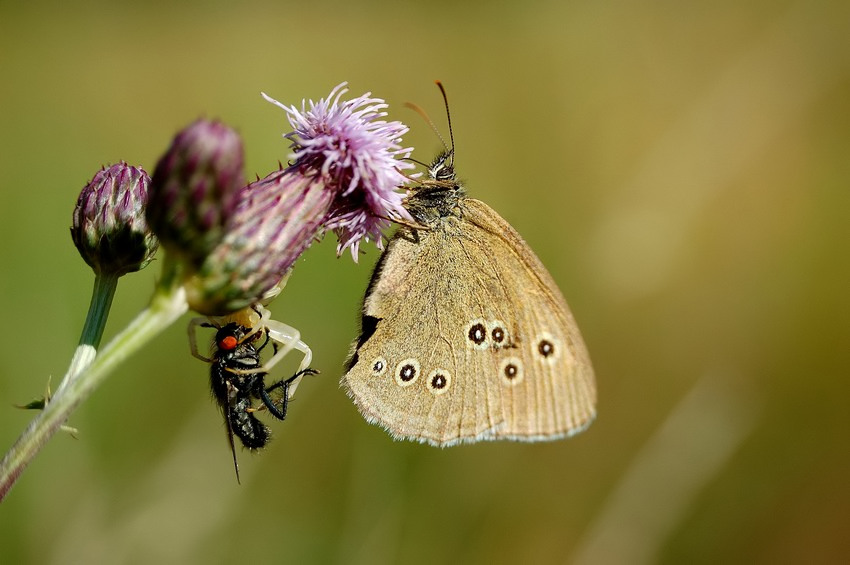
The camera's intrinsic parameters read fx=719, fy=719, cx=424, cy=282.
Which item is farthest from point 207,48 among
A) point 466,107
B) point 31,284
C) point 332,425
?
point 332,425

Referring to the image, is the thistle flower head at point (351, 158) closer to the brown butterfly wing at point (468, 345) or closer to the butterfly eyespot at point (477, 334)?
the brown butterfly wing at point (468, 345)

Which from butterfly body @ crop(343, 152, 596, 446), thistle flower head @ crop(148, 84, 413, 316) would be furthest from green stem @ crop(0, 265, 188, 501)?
butterfly body @ crop(343, 152, 596, 446)

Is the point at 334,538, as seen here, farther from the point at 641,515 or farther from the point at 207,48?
the point at 207,48

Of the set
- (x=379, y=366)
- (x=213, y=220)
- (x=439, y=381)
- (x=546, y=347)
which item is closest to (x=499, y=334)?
(x=546, y=347)

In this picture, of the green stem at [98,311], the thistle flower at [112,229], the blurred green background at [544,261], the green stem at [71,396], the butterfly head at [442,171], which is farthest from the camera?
the blurred green background at [544,261]

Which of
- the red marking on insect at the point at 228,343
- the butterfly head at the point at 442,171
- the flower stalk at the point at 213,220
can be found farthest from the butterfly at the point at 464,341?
the red marking on insect at the point at 228,343

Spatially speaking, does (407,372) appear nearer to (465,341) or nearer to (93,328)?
(465,341)
